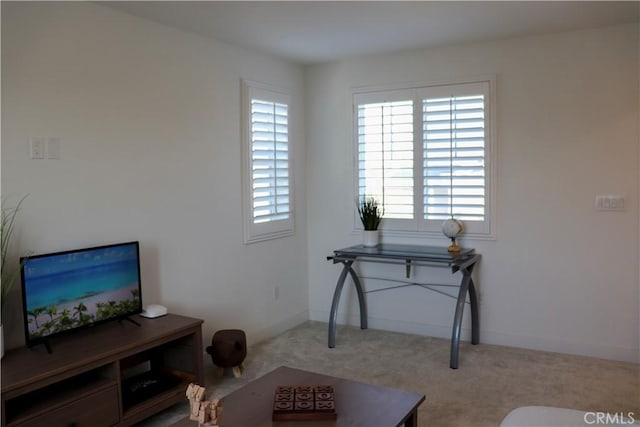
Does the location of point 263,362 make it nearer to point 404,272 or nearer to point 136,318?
point 136,318


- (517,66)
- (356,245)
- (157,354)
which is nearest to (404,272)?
(356,245)

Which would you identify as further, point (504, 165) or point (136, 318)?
point (504, 165)

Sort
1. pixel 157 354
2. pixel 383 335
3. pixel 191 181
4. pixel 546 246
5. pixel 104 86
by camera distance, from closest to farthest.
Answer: pixel 104 86, pixel 157 354, pixel 191 181, pixel 546 246, pixel 383 335

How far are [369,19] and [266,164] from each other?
1504 mm

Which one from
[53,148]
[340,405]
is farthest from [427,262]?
[53,148]

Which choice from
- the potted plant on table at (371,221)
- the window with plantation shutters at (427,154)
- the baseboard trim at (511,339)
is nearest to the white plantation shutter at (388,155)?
the window with plantation shutters at (427,154)

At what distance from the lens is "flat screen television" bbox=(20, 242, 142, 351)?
105 inches

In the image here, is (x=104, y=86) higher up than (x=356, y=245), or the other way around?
(x=104, y=86)

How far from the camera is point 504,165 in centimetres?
427

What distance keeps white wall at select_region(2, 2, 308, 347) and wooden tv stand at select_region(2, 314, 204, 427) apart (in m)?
0.35

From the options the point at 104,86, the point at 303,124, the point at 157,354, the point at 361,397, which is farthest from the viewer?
the point at 303,124

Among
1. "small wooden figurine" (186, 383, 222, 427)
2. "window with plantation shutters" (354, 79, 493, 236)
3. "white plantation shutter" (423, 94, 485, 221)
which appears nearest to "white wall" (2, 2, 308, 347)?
"window with plantation shutters" (354, 79, 493, 236)

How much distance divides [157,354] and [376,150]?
2.49 meters

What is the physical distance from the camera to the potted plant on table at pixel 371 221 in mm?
4633
